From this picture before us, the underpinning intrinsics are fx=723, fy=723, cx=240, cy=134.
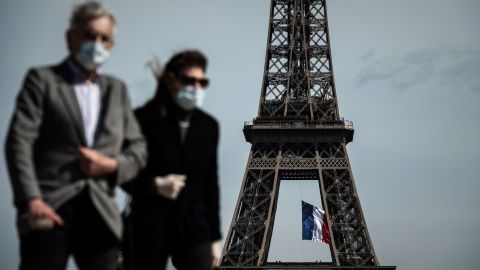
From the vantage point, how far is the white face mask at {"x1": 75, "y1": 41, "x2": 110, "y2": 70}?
4652 mm

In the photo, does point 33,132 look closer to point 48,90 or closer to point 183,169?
point 48,90

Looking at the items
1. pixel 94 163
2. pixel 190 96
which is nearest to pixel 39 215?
pixel 94 163

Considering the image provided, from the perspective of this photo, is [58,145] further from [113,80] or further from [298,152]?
[298,152]

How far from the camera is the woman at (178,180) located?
5.28 meters

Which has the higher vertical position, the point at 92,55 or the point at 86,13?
the point at 86,13

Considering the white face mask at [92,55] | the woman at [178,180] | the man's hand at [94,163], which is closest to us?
the man's hand at [94,163]

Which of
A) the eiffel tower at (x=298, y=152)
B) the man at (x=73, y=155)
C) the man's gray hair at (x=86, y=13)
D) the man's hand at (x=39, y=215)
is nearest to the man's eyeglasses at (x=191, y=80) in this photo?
the man at (x=73, y=155)

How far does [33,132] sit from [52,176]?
30cm

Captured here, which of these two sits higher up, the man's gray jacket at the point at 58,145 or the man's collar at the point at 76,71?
the man's collar at the point at 76,71

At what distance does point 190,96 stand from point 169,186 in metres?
0.70

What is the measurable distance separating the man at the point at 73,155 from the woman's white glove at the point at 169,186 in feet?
1.02

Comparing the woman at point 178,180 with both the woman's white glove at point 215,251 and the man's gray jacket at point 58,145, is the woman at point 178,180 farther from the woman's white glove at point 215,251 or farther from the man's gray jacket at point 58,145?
the man's gray jacket at point 58,145

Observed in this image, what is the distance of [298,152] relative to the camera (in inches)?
1793

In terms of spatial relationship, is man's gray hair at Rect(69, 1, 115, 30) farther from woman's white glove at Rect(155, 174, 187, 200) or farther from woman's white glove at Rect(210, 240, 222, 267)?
woman's white glove at Rect(210, 240, 222, 267)
